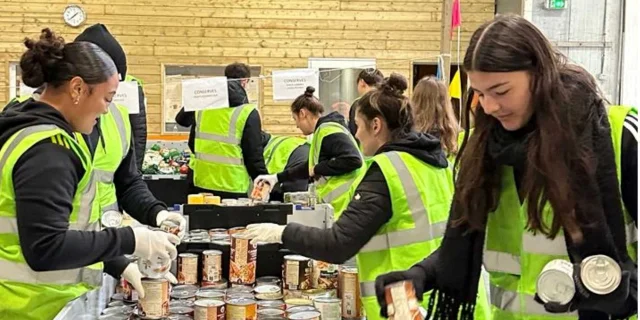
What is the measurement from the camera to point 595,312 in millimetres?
1530

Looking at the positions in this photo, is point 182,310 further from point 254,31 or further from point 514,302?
point 254,31

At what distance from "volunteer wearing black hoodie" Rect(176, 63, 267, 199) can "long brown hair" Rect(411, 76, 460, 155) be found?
1.70 meters

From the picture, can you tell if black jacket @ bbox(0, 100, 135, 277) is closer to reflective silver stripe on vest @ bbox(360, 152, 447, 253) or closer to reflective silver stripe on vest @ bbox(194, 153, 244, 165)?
reflective silver stripe on vest @ bbox(360, 152, 447, 253)

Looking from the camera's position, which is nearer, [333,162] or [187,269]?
[187,269]

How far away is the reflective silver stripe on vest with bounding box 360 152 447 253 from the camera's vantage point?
7.84 feet

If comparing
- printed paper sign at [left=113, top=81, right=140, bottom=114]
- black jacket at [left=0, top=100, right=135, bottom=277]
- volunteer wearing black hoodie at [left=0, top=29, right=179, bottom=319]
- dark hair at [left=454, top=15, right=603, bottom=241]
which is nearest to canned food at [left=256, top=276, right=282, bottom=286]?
volunteer wearing black hoodie at [left=0, top=29, right=179, bottom=319]

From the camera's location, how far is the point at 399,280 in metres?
1.76

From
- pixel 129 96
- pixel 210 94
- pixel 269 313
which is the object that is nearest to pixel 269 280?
pixel 269 313

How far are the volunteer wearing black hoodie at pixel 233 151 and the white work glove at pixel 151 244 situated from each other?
10.1ft

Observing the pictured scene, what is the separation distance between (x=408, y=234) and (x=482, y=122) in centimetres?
73

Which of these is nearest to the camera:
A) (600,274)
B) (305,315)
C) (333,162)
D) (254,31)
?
(600,274)

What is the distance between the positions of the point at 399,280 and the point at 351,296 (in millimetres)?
736

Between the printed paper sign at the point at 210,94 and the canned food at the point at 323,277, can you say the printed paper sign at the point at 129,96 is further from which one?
the canned food at the point at 323,277

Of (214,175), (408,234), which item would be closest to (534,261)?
(408,234)
